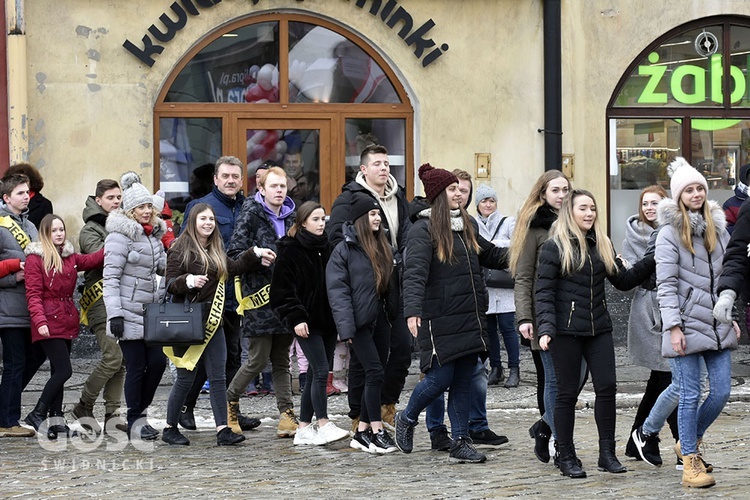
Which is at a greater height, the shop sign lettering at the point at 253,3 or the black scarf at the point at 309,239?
the shop sign lettering at the point at 253,3

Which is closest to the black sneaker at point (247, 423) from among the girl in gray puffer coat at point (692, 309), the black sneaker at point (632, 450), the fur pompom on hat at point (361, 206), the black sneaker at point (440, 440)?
the black sneaker at point (440, 440)

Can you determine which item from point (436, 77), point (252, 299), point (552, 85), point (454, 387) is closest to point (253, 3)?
point (436, 77)

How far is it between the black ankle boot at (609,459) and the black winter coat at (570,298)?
670 mm

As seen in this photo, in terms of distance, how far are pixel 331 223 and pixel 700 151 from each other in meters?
7.51

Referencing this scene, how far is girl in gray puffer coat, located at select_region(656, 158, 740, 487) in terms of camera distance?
Result: 776 cm

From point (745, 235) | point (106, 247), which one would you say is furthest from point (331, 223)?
point (745, 235)

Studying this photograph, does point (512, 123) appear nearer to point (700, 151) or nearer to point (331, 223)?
point (700, 151)

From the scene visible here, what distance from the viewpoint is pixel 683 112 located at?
51.5 ft

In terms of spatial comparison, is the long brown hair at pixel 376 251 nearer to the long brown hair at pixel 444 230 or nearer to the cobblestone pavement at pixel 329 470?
the long brown hair at pixel 444 230

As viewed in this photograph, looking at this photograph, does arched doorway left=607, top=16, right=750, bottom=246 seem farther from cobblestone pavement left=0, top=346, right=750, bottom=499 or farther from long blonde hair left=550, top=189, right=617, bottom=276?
long blonde hair left=550, top=189, right=617, bottom=276

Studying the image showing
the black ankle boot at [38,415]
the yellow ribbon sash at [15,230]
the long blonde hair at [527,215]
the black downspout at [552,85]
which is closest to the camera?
the long blonde hair at [527,215]

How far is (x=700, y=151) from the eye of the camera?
15805mm

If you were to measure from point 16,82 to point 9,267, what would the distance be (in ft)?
14.8

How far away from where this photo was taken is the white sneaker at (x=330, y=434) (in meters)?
9.31
